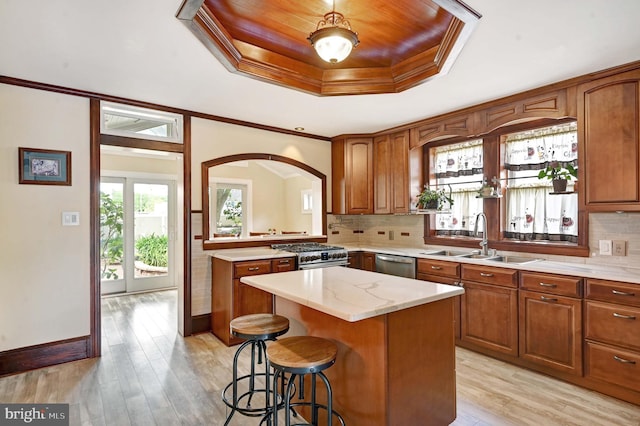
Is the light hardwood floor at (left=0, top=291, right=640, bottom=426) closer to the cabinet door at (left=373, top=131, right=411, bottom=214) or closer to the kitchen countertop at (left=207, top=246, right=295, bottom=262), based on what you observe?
the kitchen countertop at (left=207, top=246, right=295, bottom=262)

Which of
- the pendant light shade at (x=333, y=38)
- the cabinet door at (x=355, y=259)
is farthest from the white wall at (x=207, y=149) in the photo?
the pendant light shade at (x=333, y=38)

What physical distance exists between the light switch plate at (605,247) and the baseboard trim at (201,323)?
3.84m

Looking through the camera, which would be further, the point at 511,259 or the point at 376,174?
the point at 376,174

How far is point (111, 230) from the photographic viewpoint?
560 cm

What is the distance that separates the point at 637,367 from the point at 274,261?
3023 mm

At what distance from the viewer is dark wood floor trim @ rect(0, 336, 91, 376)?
2.90 metres

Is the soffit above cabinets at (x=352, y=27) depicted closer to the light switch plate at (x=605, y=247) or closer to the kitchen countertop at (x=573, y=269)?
the kitchen countertop at (x=573, y=269)

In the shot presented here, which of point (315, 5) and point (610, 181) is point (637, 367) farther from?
point (315, 5)

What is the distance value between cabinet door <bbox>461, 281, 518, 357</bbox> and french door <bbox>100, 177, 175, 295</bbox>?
485cm

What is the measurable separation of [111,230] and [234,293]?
329 cm

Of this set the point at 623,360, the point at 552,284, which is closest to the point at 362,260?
the point at 552,284

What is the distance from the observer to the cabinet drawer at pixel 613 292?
2.38 meters

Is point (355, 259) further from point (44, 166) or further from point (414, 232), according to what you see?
point (44, 166)

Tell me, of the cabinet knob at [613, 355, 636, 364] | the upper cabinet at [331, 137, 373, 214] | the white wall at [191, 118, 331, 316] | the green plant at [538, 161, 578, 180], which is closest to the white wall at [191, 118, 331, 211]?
the white wall at [191, 118, 331, 316]
